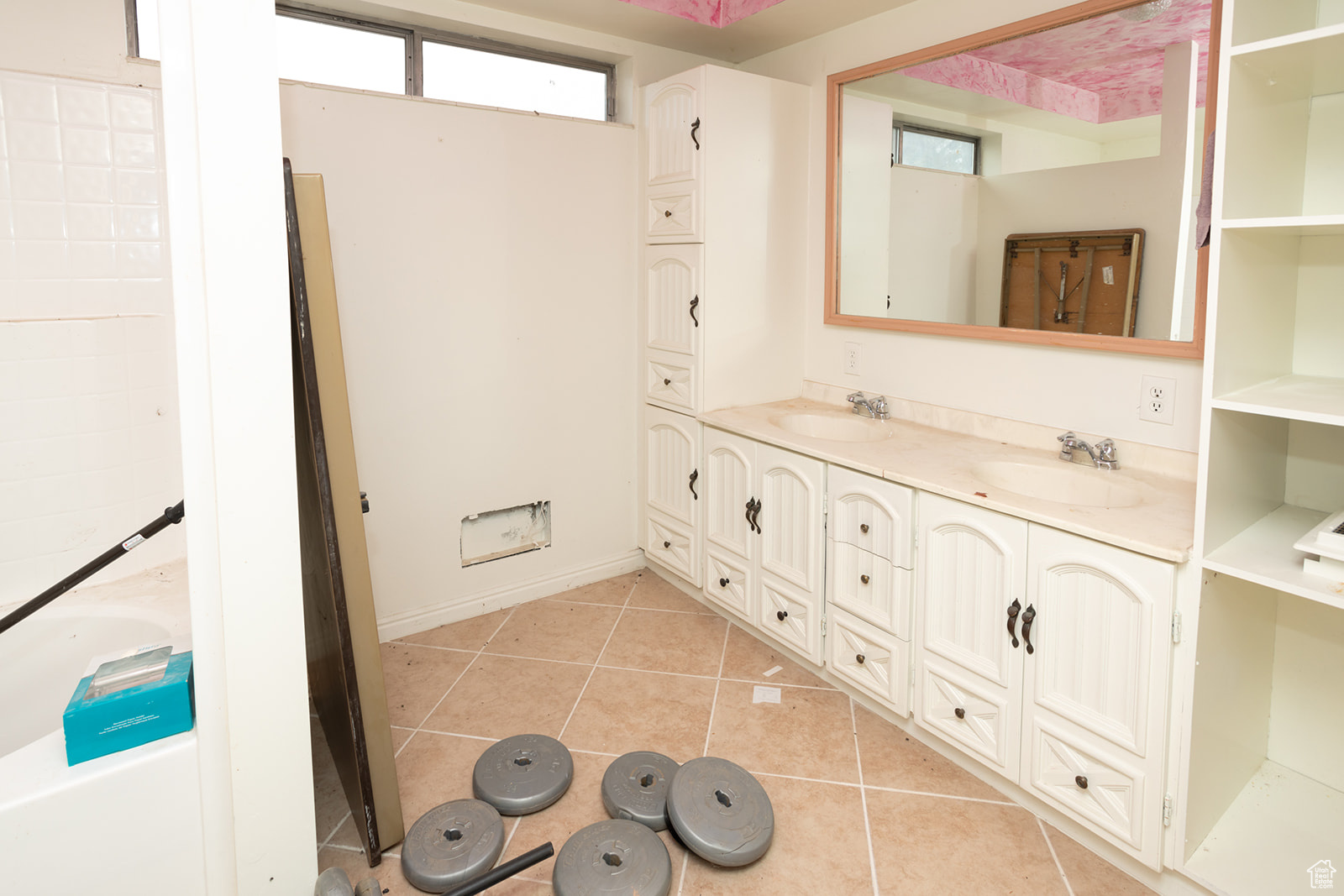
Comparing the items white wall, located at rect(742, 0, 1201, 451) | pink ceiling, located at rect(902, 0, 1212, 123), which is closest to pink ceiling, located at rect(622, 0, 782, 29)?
white wall, located at rect(742, 0, 1201, 451)

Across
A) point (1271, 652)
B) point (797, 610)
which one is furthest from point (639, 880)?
point (1271, 652)

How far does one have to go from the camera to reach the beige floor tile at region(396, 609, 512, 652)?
9.68 ft

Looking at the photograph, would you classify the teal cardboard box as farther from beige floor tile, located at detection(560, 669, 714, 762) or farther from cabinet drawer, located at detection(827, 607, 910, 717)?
cabinet drawer, located at detection(827, 607, 910, 717)

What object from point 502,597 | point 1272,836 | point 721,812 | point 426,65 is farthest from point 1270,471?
point 426,65

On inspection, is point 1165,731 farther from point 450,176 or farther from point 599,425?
point 450,176

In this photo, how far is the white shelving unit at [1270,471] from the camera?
1.51 m

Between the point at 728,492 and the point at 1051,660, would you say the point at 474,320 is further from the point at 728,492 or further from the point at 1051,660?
the point at 1051,660

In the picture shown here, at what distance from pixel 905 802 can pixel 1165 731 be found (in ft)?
2.29

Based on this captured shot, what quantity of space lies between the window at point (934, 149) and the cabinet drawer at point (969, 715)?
5.43ft

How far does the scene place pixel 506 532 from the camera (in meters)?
3.26

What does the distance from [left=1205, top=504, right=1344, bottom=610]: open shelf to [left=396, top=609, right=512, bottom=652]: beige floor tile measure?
2.38 m

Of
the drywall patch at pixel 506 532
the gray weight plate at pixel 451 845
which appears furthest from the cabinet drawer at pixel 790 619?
the gray weight plate at pixel 451 845

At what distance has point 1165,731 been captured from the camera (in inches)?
64.9

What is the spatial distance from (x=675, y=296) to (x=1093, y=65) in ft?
5.23
